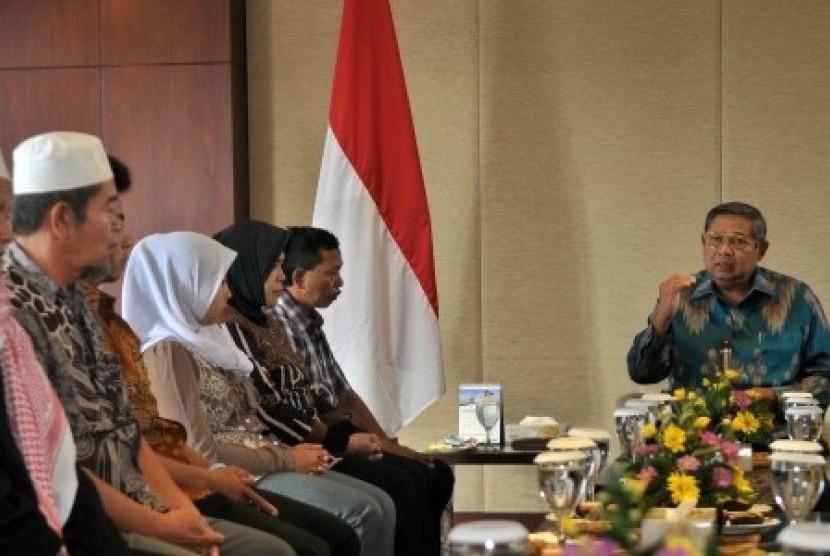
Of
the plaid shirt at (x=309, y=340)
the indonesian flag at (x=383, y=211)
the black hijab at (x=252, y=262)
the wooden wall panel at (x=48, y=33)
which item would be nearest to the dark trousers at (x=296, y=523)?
the black hijab at (x=252, y=262)

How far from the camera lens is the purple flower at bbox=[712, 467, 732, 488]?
3.08 m

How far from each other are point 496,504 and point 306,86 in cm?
193

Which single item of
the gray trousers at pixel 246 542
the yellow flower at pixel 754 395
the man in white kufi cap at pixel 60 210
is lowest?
the gray trousers at pixel 246 542

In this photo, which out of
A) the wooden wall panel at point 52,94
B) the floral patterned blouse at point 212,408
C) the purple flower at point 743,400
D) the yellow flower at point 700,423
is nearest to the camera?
the yellow flower at point 700,423

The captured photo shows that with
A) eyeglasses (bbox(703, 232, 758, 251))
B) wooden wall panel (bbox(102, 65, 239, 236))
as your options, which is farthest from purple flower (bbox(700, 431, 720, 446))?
wooden wall panel (bbox(102, 65, 239, 236))

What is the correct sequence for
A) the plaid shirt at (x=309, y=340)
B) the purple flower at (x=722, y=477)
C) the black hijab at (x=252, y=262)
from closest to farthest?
the purple flower at (x=722, y=477)
the black hijab at (x=252, y=262)
the plaid shirt at (x=309, y=340)

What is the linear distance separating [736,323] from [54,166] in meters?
2.64

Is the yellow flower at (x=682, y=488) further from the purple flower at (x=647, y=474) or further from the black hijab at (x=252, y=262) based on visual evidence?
the black hijab at (x=252, y=262)

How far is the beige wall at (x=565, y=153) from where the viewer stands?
6.10 m

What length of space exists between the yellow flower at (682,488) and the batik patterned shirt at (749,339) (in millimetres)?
1852

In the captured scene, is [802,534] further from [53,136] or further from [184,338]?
[184,338]

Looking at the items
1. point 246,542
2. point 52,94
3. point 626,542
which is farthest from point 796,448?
point 52,94

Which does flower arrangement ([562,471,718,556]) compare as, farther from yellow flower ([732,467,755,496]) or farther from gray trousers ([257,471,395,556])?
gray trousers ([257,471,395,556])

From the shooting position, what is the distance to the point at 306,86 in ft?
20.9
